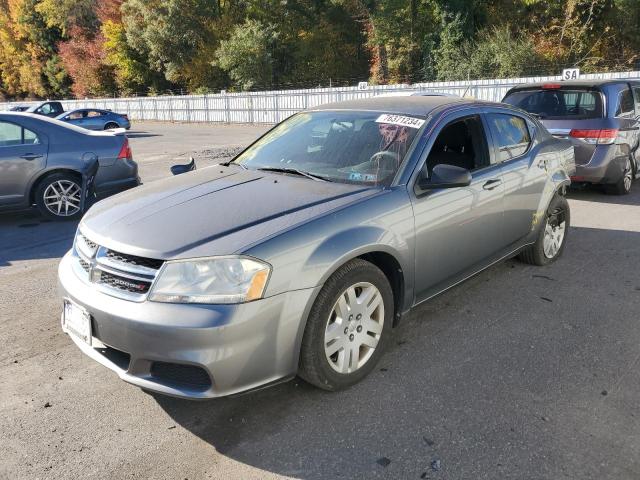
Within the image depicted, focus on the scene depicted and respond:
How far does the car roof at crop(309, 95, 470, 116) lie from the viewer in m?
3.95

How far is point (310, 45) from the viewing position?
149 ft

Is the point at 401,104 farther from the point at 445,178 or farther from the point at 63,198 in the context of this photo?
the point at 63,198

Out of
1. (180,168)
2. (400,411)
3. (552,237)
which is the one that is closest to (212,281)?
(400,411)

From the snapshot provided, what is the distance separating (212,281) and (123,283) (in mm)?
505

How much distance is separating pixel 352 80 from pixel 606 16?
20323 mm

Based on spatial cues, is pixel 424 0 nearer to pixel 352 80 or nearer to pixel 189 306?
pixel 352 80

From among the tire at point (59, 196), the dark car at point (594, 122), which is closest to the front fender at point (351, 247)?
the dark car at point (594, 122)

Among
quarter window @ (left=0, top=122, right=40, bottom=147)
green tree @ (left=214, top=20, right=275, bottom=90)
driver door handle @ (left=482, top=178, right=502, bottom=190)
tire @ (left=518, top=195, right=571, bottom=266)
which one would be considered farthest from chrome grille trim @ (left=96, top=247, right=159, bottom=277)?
green tree @ (left=214, top=20, right=275, bottom=90)

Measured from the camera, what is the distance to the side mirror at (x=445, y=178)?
3.45 meters

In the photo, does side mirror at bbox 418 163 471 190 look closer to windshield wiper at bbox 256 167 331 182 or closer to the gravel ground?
windshield wiper at bbox 256 167 331 182

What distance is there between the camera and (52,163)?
722cm

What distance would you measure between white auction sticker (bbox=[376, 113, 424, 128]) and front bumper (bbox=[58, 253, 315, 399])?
157 cm

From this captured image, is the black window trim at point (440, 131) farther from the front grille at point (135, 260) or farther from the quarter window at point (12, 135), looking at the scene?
the quarter window at point (12, 135)

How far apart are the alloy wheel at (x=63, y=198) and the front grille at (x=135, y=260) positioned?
200 inches
